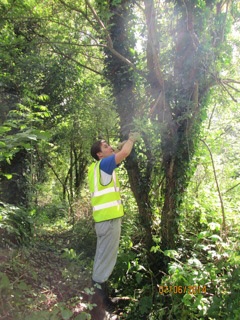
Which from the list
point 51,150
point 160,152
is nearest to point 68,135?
point 51,150

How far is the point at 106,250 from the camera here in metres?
3.38

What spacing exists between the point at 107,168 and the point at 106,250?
3.25 ft

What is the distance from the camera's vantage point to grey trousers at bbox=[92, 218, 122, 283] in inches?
132

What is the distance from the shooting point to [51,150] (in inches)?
382

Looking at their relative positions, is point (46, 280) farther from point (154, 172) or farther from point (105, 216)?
point (154, 172)

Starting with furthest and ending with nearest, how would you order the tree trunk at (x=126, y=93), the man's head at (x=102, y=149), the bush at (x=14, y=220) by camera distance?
1. the tree trunk at (x=126, y=93)
2. the man's head at (x=102, y=149)
3. the bush at (x=14, y=220)

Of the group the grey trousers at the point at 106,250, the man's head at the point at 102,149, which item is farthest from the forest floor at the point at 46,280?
the man's head at the point at 102,149

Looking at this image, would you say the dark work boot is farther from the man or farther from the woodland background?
→ the woodland background

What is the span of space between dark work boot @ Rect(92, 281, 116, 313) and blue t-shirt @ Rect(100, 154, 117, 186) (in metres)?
1.20

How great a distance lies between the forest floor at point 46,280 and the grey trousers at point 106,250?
10.3 inches

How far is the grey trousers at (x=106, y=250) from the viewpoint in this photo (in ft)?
11.0

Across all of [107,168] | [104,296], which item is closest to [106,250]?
[104,296]
